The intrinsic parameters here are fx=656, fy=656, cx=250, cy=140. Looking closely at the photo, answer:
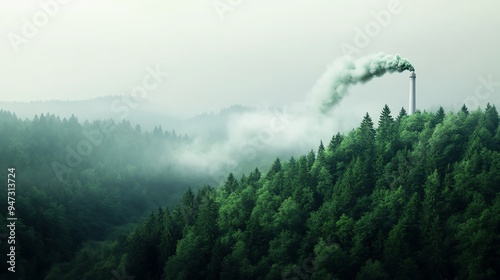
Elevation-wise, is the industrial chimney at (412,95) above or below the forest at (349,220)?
above

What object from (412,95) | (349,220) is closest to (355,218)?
(349,220)

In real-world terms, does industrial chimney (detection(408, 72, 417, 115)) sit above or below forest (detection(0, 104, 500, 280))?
above

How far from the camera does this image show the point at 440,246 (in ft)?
302

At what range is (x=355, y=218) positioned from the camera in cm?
10831

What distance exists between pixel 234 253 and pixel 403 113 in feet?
189

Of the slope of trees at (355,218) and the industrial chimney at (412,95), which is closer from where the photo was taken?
the slope of trees at (355,218)

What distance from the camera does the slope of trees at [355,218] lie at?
94000mm

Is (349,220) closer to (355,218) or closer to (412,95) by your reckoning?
(355,218)

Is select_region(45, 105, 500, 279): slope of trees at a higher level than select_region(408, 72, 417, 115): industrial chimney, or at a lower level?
lower

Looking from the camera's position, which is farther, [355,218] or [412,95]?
[412,95]

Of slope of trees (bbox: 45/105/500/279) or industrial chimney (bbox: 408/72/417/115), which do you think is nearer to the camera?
slope of trees (bbox: 45/105/500/279)

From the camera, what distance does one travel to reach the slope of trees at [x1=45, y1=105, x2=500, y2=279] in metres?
94.0

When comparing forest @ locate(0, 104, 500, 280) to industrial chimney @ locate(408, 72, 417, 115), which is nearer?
forest @ locate(0, 104, 500, 280)

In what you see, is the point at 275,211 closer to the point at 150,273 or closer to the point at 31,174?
the point at 150,273
